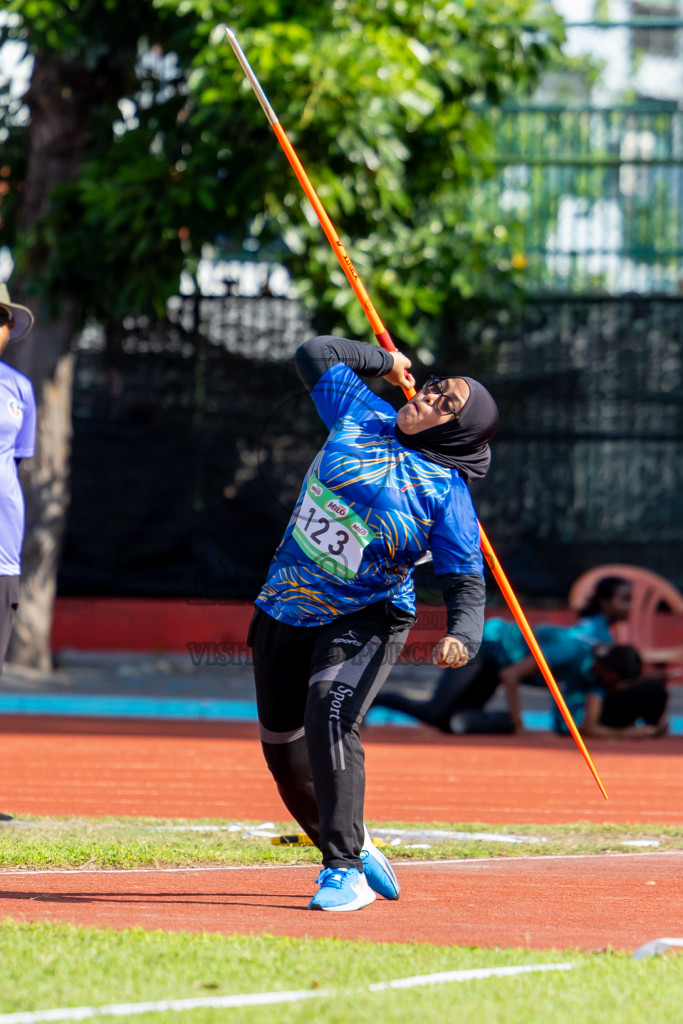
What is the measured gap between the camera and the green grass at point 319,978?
10.6 ft

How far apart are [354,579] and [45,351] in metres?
9.79

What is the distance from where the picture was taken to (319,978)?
3533mm

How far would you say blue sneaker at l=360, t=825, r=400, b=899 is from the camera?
4723 mm

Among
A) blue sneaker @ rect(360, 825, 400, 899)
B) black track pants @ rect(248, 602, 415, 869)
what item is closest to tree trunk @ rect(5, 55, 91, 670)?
black track pants @ rect(248, 602, 415, 869)

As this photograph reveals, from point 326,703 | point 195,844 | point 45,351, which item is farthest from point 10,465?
point 45,351

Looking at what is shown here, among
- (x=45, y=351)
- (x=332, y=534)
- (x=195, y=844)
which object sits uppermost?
(x=45, y=351)

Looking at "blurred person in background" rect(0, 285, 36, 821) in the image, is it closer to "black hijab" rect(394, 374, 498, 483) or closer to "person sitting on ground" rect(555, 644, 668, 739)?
"black hijab" rect(394, 374, 498, 483)

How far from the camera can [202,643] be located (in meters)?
15.1

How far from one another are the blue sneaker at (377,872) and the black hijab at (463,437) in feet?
4.12

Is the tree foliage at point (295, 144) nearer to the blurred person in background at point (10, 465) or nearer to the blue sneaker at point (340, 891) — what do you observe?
the blurred person in background at point (10, 465)

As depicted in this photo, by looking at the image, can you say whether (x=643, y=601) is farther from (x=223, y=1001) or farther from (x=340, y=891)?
(x=223, y=1001)

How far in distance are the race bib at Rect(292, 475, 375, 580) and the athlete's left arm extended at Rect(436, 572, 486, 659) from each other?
0.28 meters

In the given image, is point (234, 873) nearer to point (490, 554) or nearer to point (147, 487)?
point (490, 554)

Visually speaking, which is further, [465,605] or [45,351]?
[45,351]
